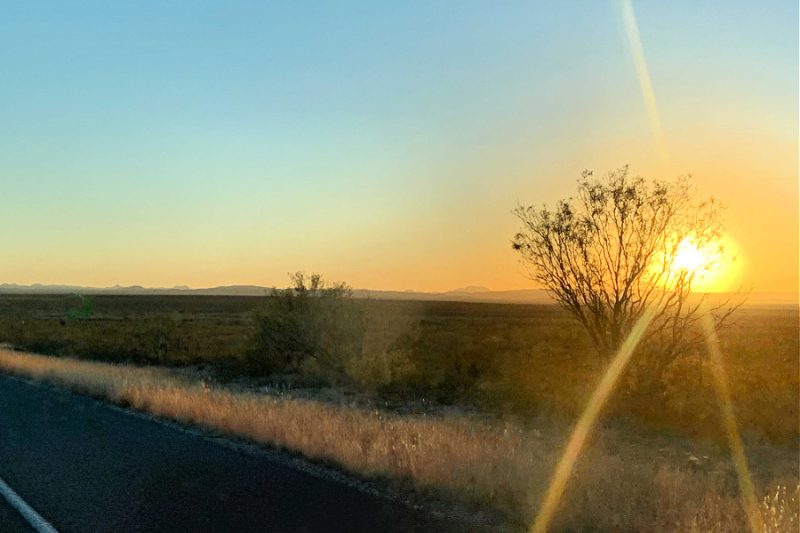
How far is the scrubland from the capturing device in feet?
26.7

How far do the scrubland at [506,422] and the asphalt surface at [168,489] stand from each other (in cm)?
101

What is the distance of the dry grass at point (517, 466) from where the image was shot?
296 inches

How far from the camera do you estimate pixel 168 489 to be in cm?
870

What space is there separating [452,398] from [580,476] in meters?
12.8

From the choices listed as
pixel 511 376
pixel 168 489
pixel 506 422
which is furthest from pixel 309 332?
pixel 168 489

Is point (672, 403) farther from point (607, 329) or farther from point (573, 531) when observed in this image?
point (573, 531)

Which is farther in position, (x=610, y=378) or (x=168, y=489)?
(x=610, y=378)

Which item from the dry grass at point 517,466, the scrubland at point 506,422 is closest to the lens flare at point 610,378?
the scrubland at point 506,422

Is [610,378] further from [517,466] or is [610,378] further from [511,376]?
[517,466]

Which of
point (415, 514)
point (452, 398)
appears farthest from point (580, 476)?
point (452, 398)

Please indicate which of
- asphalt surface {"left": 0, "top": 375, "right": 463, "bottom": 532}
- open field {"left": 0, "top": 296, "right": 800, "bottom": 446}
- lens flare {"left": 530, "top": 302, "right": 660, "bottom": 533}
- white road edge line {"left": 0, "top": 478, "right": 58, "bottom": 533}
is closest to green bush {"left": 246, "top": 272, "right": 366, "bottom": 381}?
open field {"left": 0, "top": 296, "right": 800, "bottom": 446}

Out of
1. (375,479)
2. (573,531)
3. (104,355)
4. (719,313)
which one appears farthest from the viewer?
(104,355)

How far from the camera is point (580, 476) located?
886 centimetres

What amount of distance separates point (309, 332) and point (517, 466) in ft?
66.1
